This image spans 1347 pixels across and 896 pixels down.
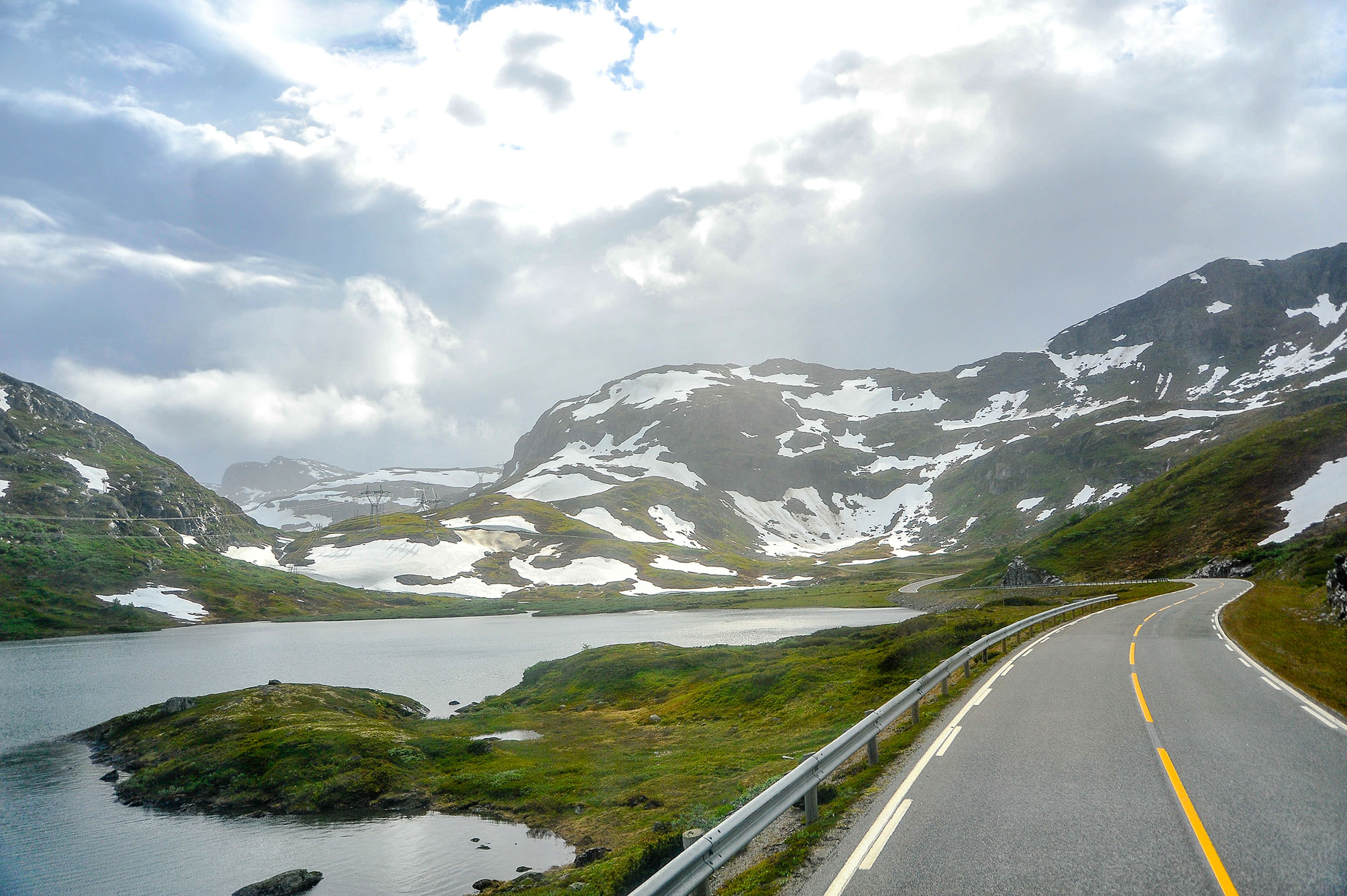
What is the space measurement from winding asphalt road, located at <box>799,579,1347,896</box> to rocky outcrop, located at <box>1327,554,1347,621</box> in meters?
17.6

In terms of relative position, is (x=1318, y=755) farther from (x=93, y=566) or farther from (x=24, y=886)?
(x=93, y=566)

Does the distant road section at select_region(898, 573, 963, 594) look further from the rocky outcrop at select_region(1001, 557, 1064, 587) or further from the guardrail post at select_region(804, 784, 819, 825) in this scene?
the guardrail post at select_region(804, 784, 819, 825)

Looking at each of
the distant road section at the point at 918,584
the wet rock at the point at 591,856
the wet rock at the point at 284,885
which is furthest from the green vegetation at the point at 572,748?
the distant road section at the point at 918,584

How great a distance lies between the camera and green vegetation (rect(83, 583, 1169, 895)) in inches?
847

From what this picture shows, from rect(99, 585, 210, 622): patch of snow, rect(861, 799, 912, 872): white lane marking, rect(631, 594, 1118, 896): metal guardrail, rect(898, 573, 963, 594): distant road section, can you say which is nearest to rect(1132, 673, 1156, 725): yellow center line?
rect(631, 594, 1118, 896): metal guardrail

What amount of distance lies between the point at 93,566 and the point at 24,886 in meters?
172

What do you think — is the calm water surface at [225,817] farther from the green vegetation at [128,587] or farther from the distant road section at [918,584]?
the distant road section at [918,584]

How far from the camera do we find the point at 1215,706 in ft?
59.9

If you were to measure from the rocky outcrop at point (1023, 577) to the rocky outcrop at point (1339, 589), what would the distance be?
243 feet

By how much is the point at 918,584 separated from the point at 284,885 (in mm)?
155173

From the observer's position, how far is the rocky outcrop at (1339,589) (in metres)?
33.3

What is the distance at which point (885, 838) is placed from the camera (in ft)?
34.3

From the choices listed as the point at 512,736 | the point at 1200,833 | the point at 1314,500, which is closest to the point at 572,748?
the point at 512,736

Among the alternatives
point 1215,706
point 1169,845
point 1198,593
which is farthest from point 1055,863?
point 1198,593
